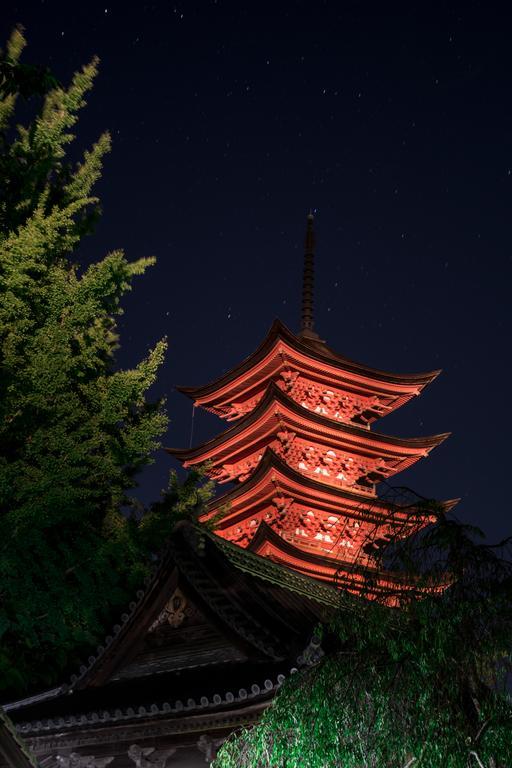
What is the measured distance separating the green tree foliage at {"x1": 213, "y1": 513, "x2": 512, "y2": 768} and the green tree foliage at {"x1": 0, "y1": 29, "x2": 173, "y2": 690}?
12.3 feet

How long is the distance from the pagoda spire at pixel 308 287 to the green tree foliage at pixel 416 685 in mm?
21725

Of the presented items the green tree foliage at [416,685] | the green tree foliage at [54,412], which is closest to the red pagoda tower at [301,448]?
the green tree foliage at [54,412]

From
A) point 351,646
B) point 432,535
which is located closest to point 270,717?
point 351,646

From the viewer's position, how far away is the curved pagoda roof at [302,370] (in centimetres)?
2445

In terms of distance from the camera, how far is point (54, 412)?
9656 millimetres

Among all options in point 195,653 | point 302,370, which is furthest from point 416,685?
point 302,370

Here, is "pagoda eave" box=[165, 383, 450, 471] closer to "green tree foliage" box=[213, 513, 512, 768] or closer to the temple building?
the temple building

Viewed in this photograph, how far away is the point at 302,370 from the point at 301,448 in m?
2.48

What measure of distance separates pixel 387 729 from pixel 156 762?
505 cm

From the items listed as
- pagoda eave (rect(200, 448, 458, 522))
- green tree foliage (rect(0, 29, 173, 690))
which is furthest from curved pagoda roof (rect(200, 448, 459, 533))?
green tree foliage (rect(0, 29, 173, 690))

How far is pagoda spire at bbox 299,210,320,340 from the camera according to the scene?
2854cm

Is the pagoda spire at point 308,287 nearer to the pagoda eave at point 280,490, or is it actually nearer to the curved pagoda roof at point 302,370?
the curved pagoda roof at point 302,370

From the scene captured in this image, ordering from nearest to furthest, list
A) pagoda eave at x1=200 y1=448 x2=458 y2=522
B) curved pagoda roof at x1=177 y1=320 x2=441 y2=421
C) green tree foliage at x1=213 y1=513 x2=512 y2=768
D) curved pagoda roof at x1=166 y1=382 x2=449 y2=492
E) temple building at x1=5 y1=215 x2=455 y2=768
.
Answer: green tree foliage at x1=213 y1=513 x2=512 y2=768, temple building at x1=5 y1=215 x2=455 y2=768, pagoda eave at x1=200 y1=448 x2=458 y2=522, curved pagoda roof at x1=166 y1=382 x2=449 y2=492, curved pagoda roof at x1=177 y1=320 x2=441 y2=421

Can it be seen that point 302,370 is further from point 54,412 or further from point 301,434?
point 54,412
